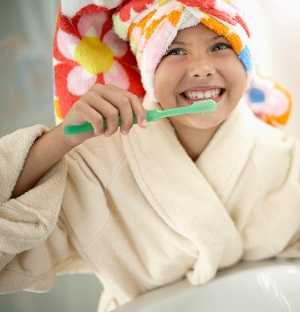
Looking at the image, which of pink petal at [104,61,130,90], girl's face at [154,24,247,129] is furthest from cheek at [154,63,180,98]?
pink petal at [104,61,130,90]

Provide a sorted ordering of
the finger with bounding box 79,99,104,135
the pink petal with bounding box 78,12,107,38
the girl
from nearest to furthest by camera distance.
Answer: the finger with bounding box 79,99,104,135
the girl
the pink petal with bounding box 78,12,107,38

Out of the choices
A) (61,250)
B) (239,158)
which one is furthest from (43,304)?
(239,158)

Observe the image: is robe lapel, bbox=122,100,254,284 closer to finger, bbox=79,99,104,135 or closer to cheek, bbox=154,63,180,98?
cheek, bbox=154,63,180,98

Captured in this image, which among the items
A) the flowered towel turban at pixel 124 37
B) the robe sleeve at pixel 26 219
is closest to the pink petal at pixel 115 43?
the flowered towel turban at pixel 124 37

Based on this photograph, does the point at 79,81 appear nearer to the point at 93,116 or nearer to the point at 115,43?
the point at 115,43

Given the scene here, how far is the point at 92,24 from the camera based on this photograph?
92 cm

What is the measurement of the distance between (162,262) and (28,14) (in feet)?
1.98

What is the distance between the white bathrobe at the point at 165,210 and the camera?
860 millimetres

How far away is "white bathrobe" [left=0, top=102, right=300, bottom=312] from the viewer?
0.86 m

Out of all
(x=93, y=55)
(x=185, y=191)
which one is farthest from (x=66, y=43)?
(x=185, y=191)

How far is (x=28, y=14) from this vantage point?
110cm

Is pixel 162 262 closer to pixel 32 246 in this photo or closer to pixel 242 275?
pixel 242 275

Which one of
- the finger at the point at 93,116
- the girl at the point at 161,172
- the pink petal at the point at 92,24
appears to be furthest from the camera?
the pink petal at the point at 92,24

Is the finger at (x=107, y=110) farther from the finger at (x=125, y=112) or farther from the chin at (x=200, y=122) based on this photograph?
the chin at (x=200, y=122)
